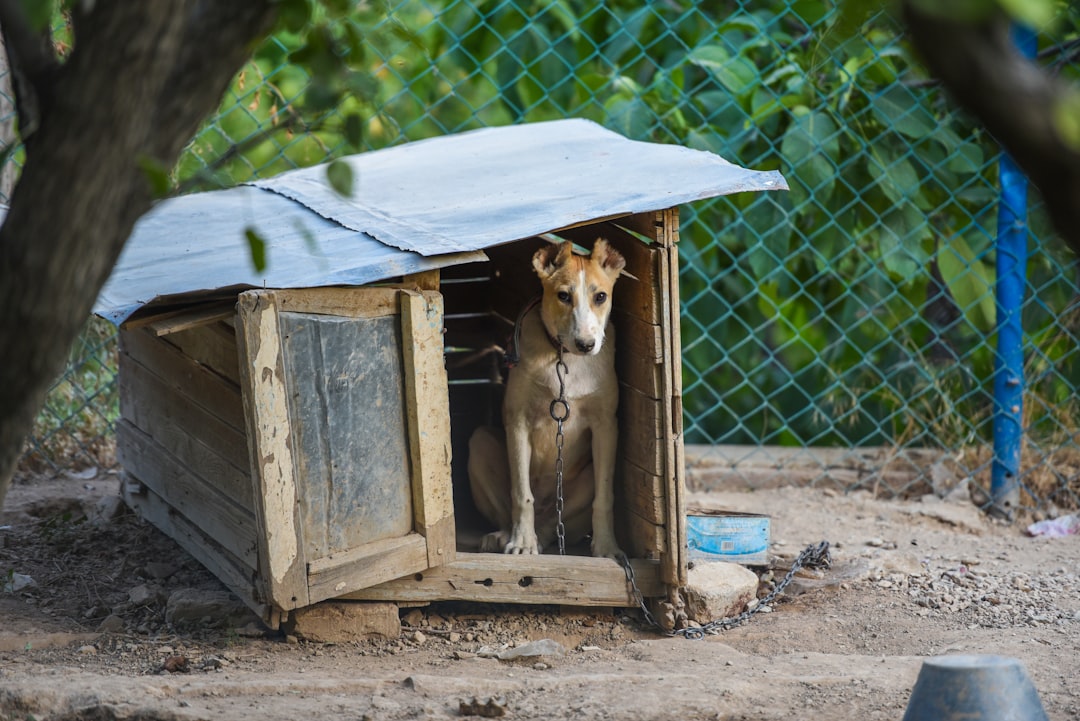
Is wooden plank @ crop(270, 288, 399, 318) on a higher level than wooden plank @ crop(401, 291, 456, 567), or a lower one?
higher

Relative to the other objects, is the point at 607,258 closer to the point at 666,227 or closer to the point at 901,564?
the point at 666,227

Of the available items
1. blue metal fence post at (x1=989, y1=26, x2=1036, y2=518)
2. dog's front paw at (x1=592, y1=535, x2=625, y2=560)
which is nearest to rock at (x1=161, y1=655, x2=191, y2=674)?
dog's front paw at (x1=592, y1=535, x2=625, y2=560)

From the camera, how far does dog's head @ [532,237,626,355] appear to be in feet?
12.5

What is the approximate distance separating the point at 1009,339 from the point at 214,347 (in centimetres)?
350

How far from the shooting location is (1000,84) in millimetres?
1232

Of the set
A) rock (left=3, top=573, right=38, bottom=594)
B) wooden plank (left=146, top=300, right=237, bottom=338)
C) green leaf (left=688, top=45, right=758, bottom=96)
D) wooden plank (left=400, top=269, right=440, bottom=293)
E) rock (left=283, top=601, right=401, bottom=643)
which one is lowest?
rock (left=283, top=601, right=401, bottom=643)

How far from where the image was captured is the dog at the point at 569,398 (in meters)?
3.92

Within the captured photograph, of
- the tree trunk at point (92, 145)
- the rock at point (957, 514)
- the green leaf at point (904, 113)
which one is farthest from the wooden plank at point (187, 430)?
the green leaf at point (904, 113)

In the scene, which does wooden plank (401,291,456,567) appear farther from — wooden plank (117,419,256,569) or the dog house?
wooden plank (117,419,256,569)

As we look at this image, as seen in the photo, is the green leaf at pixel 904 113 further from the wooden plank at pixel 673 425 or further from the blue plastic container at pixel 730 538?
the blue plastic container at pixel 730 538

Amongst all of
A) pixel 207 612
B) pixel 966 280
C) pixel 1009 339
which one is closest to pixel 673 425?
pixel 207 612

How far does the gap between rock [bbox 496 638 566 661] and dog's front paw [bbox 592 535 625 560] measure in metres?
0.49

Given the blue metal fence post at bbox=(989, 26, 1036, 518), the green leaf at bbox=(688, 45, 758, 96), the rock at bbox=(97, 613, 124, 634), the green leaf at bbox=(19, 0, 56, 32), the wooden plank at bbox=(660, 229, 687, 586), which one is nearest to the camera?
the green leaf at bbox=(19, 0, 56, 32)

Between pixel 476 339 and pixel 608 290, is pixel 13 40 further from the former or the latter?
pixel 476 339
